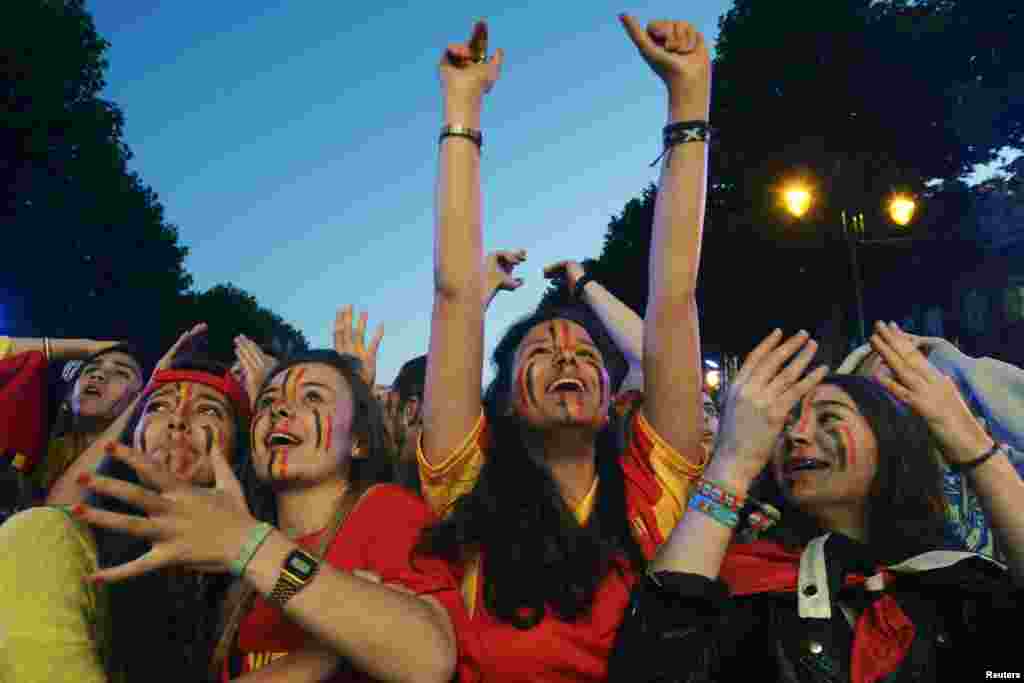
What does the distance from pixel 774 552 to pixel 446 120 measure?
70.2 inches

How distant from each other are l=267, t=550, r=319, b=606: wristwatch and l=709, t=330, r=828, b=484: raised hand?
106 centimetres

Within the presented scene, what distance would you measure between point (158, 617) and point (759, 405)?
1.99 m

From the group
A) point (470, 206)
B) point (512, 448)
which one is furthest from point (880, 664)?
point (470, 206)

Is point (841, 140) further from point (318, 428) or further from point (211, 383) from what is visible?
point (318, 428)

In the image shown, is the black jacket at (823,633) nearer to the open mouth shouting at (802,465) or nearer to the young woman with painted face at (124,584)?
the open mouth shouting at (802,465)

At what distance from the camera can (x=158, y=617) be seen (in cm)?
243

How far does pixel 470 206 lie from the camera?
8.47 ft

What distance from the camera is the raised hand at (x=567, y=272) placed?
3688mm

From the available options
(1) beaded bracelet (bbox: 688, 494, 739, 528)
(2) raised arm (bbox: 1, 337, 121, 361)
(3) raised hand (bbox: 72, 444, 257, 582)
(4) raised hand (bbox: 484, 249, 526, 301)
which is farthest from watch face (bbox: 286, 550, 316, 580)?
(2) raised arm (bbox: 1, 337, 121, 361)

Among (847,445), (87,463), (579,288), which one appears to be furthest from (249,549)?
(579,288)

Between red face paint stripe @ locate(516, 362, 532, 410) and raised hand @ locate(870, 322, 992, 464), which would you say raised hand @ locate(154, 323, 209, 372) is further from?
raised hand @ locate(870, 322, 992, 464)

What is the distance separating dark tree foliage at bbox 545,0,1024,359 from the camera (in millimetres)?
19234

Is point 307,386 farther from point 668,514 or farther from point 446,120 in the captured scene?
point 668,514


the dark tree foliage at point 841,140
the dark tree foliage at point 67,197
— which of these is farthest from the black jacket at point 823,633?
the dark tree foliage at point 841,140
